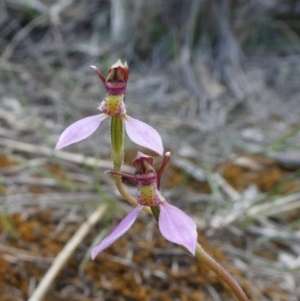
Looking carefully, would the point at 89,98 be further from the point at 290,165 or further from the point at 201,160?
the point at 290,165

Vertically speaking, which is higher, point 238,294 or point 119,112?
point 119,112

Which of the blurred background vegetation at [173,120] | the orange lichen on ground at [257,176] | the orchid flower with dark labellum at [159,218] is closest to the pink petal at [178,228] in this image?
the orchid flower with dark labellum at [159,218]

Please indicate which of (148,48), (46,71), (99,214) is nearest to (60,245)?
(99,214)

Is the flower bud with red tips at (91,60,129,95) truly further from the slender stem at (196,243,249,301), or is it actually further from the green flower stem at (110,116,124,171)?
the slender stem at (196,243,249,301)

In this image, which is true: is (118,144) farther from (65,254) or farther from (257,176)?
(257,176)

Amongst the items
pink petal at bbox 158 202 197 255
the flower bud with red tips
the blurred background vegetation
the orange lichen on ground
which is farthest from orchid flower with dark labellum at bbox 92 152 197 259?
the orange lichen on ground

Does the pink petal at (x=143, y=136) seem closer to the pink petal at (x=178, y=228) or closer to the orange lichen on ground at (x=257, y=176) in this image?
the pink petal at (x=178, y=228)

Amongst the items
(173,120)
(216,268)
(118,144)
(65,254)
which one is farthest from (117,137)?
(173,120)
